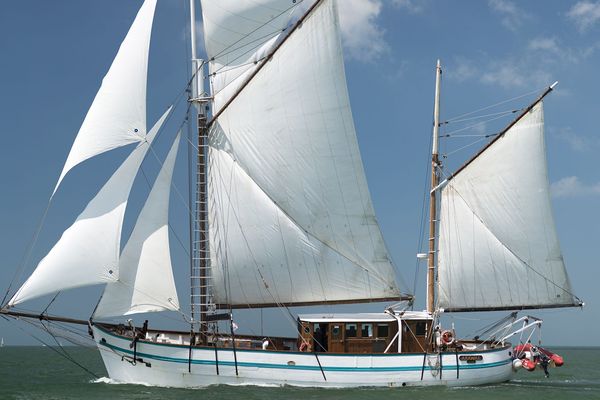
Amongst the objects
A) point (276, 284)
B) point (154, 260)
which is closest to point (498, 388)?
point (276, 284)

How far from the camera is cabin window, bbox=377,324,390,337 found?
3306 cm

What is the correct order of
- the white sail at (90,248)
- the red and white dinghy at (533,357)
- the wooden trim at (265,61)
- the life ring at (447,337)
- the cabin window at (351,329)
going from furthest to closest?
the red and white dinghy at (533,357) → the wooden trim at (265,61) → the life ring at (447,337) → the cabin window at (351,329) → the white sail at (90,248)

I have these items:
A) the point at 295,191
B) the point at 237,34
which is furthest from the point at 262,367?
the point at 237,34

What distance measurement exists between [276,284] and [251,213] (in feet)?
11.6

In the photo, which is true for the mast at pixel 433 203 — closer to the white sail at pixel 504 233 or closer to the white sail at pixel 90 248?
the white sail at pixel 504 233

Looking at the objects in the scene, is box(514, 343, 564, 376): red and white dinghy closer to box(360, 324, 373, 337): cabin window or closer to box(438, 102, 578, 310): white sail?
box(438, 102, 578, 310): white sail

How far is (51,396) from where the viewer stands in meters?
29.9

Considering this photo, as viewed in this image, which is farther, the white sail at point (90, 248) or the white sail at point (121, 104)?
the white sail at point (121, 104)

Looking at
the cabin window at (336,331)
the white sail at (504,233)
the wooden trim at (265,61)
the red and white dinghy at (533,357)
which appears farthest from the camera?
the white sail at (504,233)

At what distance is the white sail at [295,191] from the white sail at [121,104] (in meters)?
4.72

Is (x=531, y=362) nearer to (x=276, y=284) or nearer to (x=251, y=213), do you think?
(x=276, y=284)

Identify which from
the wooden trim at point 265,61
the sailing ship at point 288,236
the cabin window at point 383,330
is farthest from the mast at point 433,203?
the wooden trim at point 265,61

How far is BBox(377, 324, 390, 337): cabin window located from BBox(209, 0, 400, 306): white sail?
2.52m

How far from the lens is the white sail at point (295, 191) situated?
34688 millimetres
